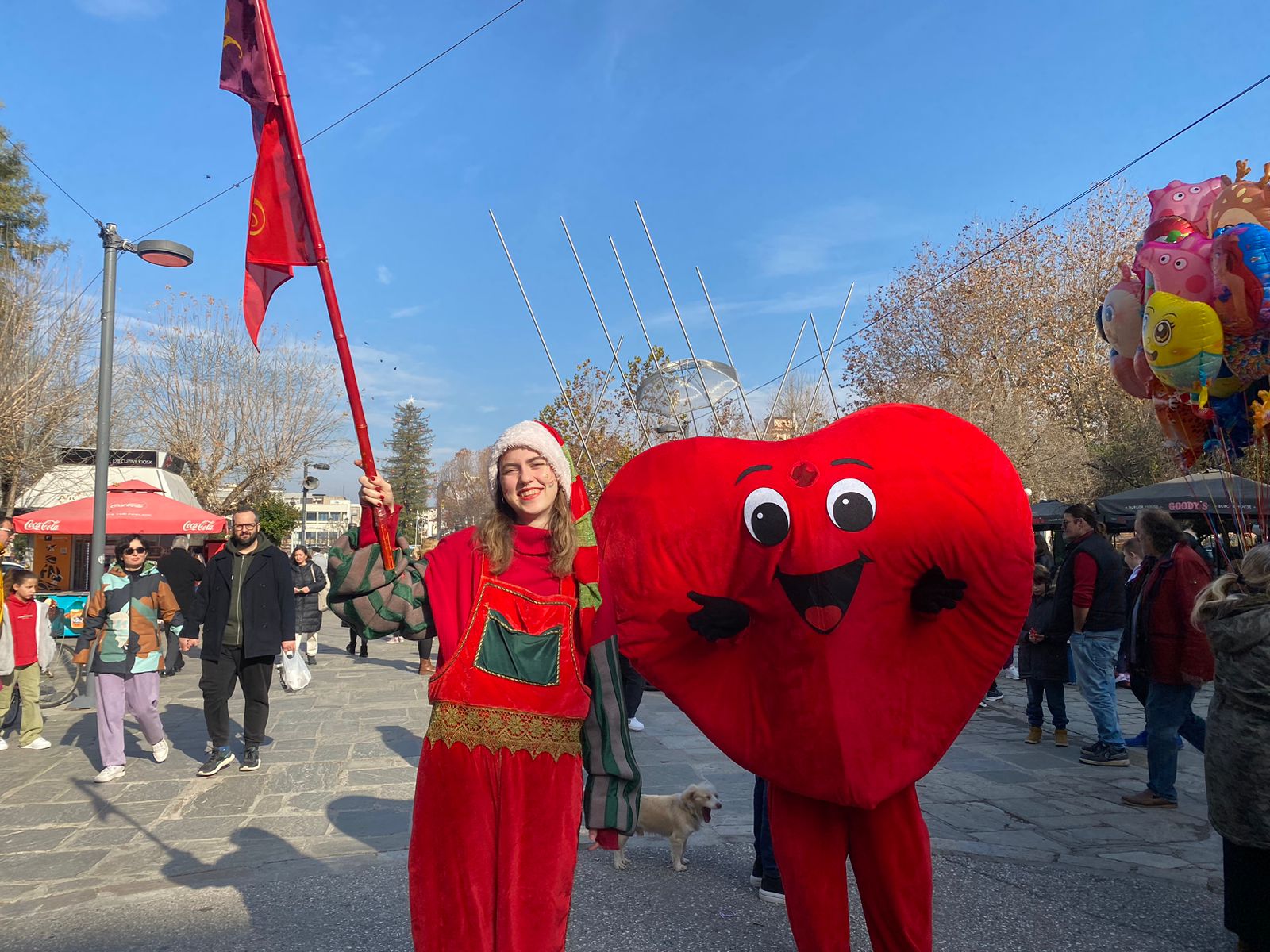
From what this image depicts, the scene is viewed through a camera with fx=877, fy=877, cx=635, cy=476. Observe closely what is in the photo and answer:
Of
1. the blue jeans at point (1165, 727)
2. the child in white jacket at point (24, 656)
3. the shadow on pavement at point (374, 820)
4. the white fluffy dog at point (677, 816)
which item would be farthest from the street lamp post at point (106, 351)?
the blue jeans at point (1165, 727)

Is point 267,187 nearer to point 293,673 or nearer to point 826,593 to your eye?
point 826,593

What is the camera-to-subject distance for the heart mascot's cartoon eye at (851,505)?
2166 millimetres

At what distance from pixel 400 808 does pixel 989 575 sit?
4.05 meters

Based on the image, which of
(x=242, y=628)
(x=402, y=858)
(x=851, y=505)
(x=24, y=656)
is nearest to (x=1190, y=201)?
(x=851, y=505)

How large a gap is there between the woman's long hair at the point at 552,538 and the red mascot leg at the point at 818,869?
0.88 meters

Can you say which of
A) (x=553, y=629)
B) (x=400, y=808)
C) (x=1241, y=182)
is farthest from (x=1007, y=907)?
(x=1241, y=182)

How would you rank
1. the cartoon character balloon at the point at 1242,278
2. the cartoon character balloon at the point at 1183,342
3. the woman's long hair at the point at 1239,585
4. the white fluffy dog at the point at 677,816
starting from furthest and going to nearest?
1. the cartoon character balloon at the point at 1183,342
2. the cartoon character balloon at the point at 1242,278
3. the white fluffy dog at the point at 677,816
4. the woman's long hair at the point at 1239,585

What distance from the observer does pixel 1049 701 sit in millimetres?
6691

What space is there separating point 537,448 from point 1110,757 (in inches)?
212

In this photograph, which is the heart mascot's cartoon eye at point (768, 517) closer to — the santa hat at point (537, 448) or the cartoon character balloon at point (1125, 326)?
the santa hat at point (537, 448)

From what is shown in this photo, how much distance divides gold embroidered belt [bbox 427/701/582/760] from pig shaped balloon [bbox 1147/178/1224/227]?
484cm

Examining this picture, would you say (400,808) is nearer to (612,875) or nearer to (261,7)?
(612,875)

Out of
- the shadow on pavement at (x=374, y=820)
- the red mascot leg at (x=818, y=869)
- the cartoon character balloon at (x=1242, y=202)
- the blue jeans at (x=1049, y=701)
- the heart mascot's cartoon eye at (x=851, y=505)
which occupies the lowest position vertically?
the shadow on pavement at (x=374, y=820)

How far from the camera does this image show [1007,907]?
3598mm
